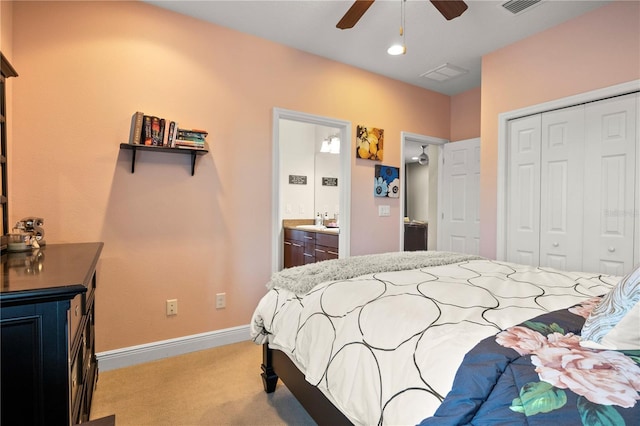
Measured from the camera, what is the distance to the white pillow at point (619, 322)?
30.0 inches

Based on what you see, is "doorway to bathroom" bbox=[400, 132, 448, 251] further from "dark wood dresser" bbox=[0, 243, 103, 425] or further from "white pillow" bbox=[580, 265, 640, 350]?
"dark wood dresser" bbox=[0, 243, 103, 425]

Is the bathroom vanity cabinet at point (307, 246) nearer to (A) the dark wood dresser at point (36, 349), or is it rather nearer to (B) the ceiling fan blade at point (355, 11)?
(B) the ceiling fan blade at point (355, 11)

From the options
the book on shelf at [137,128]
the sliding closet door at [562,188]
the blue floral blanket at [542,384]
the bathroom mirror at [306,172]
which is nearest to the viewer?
the blue floral blanket at [542,384]

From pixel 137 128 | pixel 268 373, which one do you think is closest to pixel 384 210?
Answer: pixel 268 373

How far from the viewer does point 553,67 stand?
2.69 metres

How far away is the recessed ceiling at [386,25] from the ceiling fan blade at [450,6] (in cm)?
37

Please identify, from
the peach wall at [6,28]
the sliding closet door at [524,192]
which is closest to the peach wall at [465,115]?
the sliding closet door at [524,192]

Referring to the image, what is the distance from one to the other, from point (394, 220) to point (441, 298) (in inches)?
99.0

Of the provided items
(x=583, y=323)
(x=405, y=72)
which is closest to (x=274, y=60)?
(x=405, y=72)

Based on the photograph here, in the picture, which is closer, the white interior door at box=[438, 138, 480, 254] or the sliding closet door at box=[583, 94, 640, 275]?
the sliding closet door at box=[583, 94, 640, 275]

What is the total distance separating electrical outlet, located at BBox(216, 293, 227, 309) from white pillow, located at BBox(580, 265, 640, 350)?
235cm

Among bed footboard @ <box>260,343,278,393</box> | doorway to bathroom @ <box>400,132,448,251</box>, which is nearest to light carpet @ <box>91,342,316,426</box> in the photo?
bed footboard @ <box>260,343,278,393</box>

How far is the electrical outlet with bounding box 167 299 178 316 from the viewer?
242cm

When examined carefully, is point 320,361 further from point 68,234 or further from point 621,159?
point 621,159
